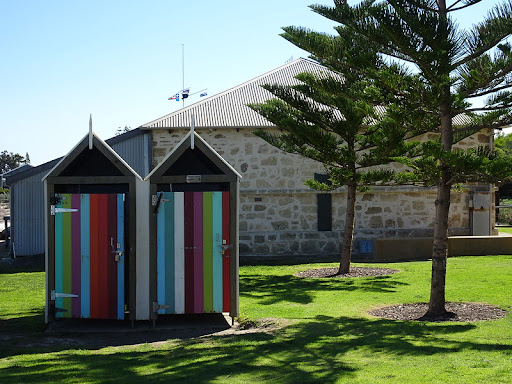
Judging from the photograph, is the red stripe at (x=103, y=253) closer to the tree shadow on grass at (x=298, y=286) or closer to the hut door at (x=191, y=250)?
the hut door at (x=191, y=250)

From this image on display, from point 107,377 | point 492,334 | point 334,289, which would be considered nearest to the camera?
point 107,377

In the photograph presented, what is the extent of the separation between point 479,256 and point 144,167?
310 inches

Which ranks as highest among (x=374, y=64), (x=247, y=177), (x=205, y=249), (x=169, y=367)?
(x=374, y=64)

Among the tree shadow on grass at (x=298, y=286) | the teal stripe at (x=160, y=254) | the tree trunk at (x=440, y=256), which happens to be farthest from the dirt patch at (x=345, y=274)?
the teal stripe at (x=160, y=254)

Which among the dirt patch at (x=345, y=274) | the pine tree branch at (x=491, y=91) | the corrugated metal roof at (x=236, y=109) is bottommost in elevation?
the dirt patch at (x=345, y=274)

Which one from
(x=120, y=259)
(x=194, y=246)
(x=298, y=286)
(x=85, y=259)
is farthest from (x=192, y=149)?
(x=298, y=286)

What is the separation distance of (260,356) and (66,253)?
323 cm

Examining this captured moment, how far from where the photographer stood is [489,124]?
9.20 m

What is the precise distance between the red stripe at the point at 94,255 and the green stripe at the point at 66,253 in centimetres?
27

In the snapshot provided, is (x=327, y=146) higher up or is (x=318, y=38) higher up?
(x=318, y=38)

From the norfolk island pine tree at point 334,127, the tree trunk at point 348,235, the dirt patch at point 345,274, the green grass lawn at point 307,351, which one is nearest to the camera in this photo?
the green grass lawn at point 307,351

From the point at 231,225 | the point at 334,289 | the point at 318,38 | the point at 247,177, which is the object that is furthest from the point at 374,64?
the point at 247,177

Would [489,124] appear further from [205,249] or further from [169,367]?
[169,367]

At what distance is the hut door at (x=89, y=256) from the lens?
8.41 m
